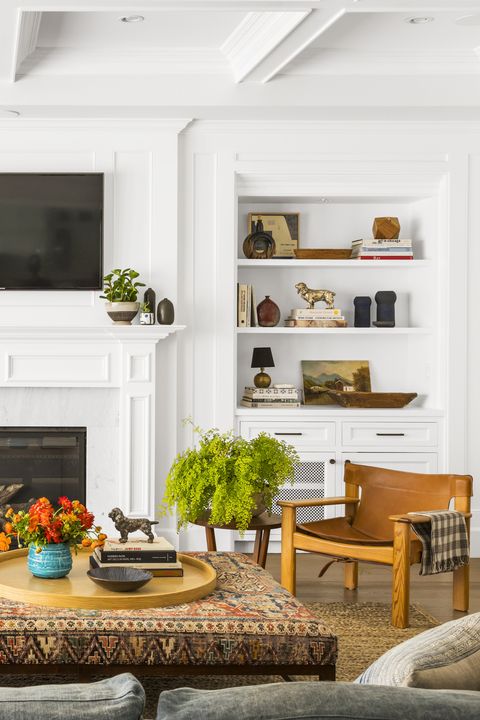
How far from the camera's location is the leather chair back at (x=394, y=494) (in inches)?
166

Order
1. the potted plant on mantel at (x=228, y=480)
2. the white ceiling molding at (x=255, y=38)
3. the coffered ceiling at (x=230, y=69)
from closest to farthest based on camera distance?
the potted plant on mantel at (x=228, y=480), the white ceiling molding at (x=255, y=38), the coffered ceiling at (x=230, y=69)

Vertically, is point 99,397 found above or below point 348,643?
above

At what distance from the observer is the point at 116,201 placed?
511 cm

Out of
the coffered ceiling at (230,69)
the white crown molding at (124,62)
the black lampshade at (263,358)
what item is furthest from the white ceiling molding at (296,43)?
the black lampshade at (263,358)

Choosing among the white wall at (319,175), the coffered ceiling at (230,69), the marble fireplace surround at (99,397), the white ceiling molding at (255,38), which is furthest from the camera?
the white wall at (319,175)

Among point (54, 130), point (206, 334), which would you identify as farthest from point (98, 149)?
point (206, 334)

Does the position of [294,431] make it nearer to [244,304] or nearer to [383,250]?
[244,304]

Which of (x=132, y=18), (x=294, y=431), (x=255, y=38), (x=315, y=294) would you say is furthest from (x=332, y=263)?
(x=132, y=18)

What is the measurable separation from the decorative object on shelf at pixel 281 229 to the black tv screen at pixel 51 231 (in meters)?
1.07

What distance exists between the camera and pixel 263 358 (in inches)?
215

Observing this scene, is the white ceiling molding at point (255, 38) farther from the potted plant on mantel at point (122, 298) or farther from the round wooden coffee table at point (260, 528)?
the round wooden coffee table at point (260, 528)

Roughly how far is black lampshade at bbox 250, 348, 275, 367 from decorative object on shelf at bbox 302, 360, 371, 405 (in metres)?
0.29

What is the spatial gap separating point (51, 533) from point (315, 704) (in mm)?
1951

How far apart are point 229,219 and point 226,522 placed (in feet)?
7.30
